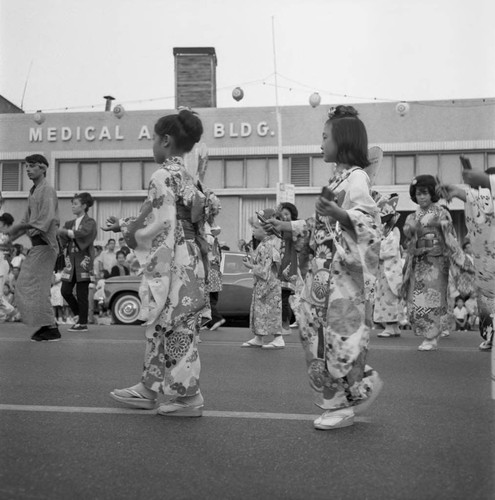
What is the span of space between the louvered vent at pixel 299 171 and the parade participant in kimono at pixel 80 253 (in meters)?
14.5

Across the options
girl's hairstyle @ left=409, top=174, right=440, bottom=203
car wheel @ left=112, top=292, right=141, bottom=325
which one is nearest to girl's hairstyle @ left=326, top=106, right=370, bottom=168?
girl's hairstyle @ left=409, top=174, right=440, bottom=203

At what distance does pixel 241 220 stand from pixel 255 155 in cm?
197

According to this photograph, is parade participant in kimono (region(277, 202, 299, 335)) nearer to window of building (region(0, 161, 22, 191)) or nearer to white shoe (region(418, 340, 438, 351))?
white shoe (region(418, 340, 438, 351))

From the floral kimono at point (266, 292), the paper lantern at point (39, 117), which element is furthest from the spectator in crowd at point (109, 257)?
the paper lantern at point (39, 117)

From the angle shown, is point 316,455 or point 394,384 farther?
point 394,384

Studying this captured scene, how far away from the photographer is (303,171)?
81.3 ft

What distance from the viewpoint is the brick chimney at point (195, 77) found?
26.2 m

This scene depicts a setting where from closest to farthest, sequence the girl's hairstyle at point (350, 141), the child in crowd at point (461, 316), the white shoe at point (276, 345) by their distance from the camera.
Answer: the girl's hairstyle at point (350, 141), the white shoe at point (276, 345), the child in crowd at point (461, 316)

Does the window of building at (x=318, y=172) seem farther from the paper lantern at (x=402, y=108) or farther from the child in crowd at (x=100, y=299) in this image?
the child in crowd at (x=100, y=299)

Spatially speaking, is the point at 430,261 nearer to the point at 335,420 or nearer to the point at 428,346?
the point at 428,346

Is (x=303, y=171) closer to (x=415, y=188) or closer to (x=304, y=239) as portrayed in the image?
(x=415, y=188)

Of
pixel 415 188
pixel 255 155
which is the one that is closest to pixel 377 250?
pixel 415 188

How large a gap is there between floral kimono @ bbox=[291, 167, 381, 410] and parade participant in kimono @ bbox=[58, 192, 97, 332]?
6699 mm

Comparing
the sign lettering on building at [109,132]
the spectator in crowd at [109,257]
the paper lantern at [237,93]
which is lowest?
the spectator in crowd at [109,257]
